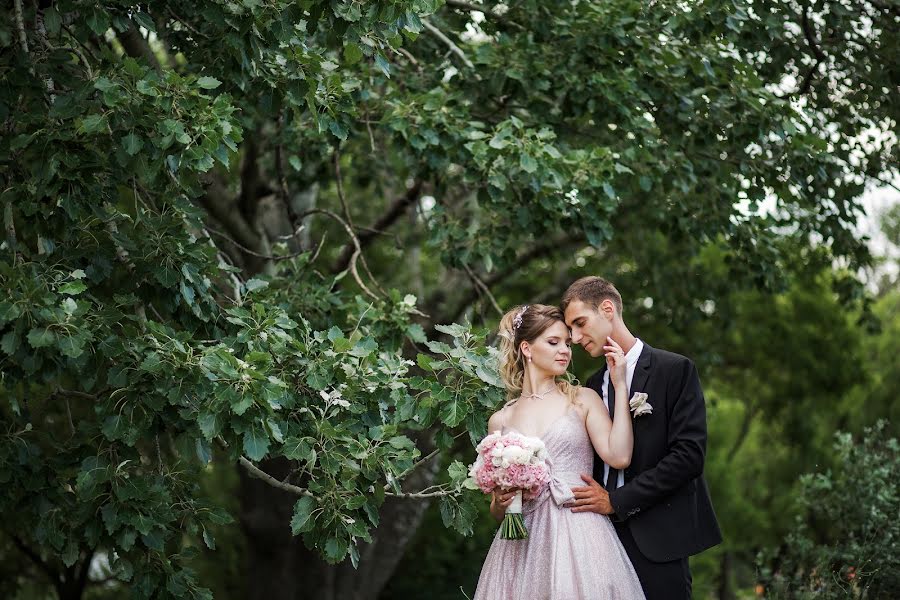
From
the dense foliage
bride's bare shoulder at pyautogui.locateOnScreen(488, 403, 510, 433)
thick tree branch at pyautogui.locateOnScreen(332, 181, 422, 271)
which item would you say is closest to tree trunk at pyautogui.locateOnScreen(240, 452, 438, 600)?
thick tree branch at pyautogui.locateOnScreen(332, 181, 422, 271)

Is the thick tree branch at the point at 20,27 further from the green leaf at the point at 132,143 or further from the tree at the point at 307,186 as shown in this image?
the green leaf at the point at 132,143

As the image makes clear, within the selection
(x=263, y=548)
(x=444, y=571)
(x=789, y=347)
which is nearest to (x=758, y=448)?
(x=789, y=347)

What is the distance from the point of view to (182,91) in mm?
5098

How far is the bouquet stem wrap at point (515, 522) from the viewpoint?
476 centimetres

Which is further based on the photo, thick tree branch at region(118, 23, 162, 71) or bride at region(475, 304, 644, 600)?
thick tree branch at region(118, 23, 162, 71)

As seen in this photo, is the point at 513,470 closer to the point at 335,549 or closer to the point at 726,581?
the point at 335,549

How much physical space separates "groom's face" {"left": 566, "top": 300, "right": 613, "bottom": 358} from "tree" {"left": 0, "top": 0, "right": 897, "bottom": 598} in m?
0.49

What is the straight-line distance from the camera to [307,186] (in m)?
9.88

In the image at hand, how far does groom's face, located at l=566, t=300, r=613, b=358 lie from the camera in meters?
4.92

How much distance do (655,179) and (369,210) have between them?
9.83 m

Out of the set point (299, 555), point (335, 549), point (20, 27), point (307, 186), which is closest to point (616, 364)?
point (335, 549)

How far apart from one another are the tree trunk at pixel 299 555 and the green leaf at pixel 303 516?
21.8 ft

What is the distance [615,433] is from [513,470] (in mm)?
482

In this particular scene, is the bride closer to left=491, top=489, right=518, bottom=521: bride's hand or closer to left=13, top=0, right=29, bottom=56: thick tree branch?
left=491, top=489, right=518, bottom=521: bride's hand
